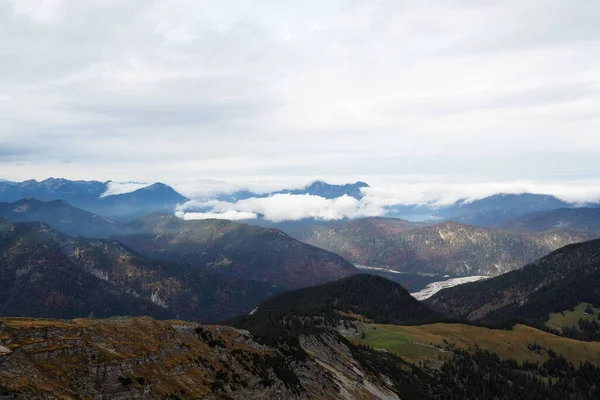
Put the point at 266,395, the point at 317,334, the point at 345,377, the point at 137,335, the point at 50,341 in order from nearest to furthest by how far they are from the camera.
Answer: the point at 50,341
the point at 137,335
the point at 266,395
the point at 345,377
the point at 317,334

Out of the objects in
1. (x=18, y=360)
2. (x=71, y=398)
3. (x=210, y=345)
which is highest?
(x=18, y=360)

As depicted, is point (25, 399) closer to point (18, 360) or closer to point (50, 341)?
point (18, 360)

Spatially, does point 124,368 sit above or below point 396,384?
above

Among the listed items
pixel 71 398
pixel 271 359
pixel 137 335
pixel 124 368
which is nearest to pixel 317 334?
pixel 271 359

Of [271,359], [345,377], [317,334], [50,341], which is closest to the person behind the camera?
[50,341]

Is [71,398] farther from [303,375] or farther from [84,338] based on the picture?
[303,375]

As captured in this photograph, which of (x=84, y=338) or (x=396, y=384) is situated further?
(x=396, y=384)
